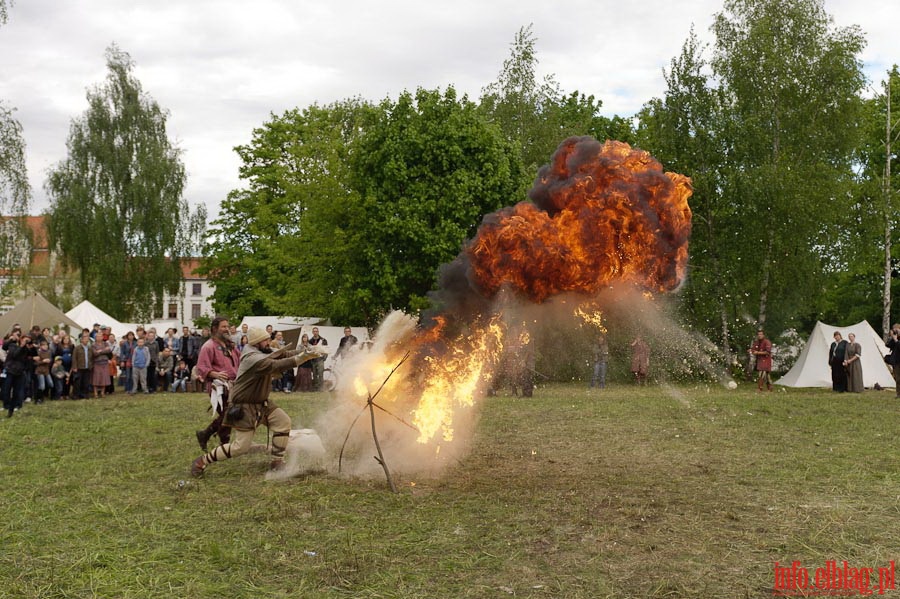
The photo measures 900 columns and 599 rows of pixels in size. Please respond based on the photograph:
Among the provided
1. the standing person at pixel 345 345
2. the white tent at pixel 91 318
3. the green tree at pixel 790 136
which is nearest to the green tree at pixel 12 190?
the white tent at pixel 91 318

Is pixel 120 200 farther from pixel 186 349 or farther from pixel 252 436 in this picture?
pixel 252 436

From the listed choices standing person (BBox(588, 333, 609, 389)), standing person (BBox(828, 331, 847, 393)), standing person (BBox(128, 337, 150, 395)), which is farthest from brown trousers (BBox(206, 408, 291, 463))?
standing person (BBox(828, 331, 847, 393))

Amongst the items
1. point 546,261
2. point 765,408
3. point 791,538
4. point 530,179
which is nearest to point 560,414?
point 765,408

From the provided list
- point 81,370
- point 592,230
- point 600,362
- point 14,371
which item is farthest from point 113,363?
point 592,230

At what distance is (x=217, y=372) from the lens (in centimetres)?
1112

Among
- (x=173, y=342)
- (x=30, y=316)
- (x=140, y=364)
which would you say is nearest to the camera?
(x=140, y=364)

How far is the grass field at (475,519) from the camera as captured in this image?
5.99 meters

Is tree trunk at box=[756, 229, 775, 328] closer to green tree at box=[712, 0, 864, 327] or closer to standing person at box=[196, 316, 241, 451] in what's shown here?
green tree at box=[712, 0, 864, 327]

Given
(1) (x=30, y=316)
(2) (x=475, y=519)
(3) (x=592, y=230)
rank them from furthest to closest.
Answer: (1) (x=30, y=316)
(3) (x=592, y=230)
(2) (x=475, y=519)

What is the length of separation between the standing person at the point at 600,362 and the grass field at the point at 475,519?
39.5ft

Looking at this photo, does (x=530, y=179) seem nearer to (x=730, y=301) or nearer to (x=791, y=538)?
(x=730, y=301)

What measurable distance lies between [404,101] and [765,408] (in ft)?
69.0

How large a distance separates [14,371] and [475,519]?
13148mm

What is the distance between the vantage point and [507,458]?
11242 mm
